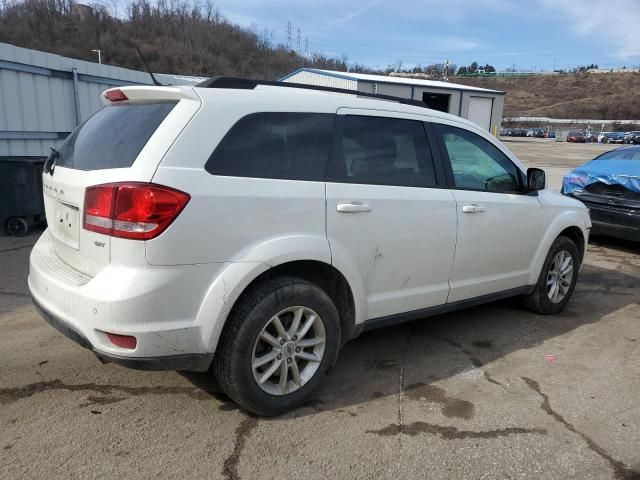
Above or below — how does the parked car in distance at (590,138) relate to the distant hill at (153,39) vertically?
below

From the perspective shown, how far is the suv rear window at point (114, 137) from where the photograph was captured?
271 cm

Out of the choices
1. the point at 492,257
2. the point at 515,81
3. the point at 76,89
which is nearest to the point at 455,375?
the point at 492,257

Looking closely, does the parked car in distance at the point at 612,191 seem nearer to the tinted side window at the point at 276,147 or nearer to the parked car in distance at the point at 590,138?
the tinted side window at the point at 276,147

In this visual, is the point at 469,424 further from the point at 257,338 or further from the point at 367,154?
the point at 367,154

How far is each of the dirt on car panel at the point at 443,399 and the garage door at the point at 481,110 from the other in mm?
36447

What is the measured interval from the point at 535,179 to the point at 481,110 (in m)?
36.7

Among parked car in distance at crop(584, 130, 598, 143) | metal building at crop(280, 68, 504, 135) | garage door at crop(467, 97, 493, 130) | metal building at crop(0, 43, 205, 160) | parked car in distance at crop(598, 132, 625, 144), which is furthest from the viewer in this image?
parked car in distance at crop(584, 130, 598, 143)

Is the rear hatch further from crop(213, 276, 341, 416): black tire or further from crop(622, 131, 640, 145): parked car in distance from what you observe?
crop(622, 131, 640, 145): parked car in distance

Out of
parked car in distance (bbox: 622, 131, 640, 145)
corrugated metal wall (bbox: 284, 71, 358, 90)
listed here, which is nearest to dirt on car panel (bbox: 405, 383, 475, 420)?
corrugated metal wall (bbox: 284, 71, 358, 90)

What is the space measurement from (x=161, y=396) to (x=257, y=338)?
85 centimetres

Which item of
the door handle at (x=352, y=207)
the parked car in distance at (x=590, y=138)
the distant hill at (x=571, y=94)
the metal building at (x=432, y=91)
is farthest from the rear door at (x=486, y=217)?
the distant hill at (x=571, y=94)

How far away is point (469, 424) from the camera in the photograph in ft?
10.0

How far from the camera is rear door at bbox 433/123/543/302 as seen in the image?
3.88m

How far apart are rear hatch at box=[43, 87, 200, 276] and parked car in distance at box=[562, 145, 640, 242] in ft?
22.2
